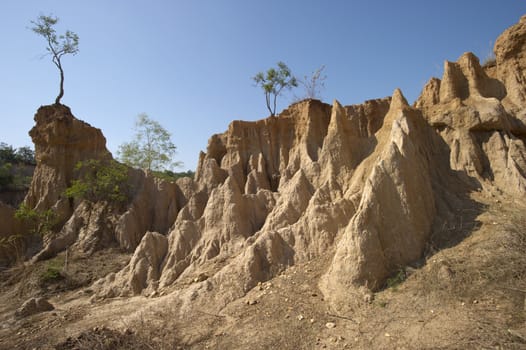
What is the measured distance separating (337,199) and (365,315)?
15.3 feet

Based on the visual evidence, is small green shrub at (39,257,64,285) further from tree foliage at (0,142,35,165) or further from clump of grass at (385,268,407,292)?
tree foliage at (0,142,35,165)

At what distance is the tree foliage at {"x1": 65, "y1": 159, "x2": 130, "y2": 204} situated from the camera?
16.8m

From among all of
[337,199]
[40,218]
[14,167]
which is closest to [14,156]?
[14,167]

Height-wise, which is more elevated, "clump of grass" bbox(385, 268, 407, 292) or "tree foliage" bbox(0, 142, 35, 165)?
"tree foliage" bbox(0, 142, 35, 165)

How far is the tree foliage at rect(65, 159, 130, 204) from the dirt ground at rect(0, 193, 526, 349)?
8.83m

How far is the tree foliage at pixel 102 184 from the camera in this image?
55.3ft

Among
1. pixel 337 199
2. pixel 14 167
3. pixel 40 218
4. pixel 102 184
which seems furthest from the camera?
pixel 14 167

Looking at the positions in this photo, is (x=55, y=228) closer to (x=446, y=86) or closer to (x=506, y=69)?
(x=446, y=86)

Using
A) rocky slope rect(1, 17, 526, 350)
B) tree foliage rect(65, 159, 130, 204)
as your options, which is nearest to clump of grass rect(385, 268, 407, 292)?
rocky slope rect(1, 17, 526, 350)

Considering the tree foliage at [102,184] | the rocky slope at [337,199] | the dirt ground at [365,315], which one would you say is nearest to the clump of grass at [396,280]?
the dirt ground at [365,315]

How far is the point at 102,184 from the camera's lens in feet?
56.0

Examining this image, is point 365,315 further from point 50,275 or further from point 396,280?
point 50,275

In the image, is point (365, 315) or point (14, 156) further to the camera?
point (14, 156)

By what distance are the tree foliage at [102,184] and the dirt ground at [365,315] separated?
883 centimetres
